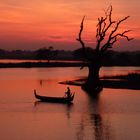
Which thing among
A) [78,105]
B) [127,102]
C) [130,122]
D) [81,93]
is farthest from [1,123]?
[81,93]

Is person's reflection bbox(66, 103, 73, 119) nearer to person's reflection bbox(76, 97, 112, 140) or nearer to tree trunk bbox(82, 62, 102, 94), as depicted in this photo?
person's reflection bbox(76, 97, 112, 140)

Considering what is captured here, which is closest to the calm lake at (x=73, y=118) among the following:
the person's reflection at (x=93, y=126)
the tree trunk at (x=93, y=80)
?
the person's reflection at (x=93, y=126)

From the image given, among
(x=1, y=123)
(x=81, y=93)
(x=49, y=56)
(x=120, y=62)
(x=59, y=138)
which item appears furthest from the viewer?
(x=49, y=56)

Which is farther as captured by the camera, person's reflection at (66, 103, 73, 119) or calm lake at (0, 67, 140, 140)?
person's reflection at (66, 103, 73, 119)

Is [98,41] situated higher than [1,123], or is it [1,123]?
[98,41]

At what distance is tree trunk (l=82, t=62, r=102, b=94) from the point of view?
46394 millimetres

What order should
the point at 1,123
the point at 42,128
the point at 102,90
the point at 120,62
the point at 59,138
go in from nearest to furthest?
1. the point at 59,138
2. the point at 42,128
3. the point at 1,123
4. the point at 102,90
5. the point at 120,62

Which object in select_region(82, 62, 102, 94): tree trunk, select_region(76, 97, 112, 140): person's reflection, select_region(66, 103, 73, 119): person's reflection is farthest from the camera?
select_region(82, 62, 102, 94): tree trunk

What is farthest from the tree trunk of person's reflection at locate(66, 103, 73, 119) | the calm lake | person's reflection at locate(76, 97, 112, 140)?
person's reflection at locate(76, 97, 112, 140)

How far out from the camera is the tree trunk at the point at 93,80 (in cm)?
4639

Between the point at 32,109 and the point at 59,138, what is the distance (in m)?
11.2

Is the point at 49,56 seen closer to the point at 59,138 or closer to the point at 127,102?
the point at 127,102

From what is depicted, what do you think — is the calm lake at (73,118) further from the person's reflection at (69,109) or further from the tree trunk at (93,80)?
the tree trunk at (93,80)

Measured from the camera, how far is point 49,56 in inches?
5738
